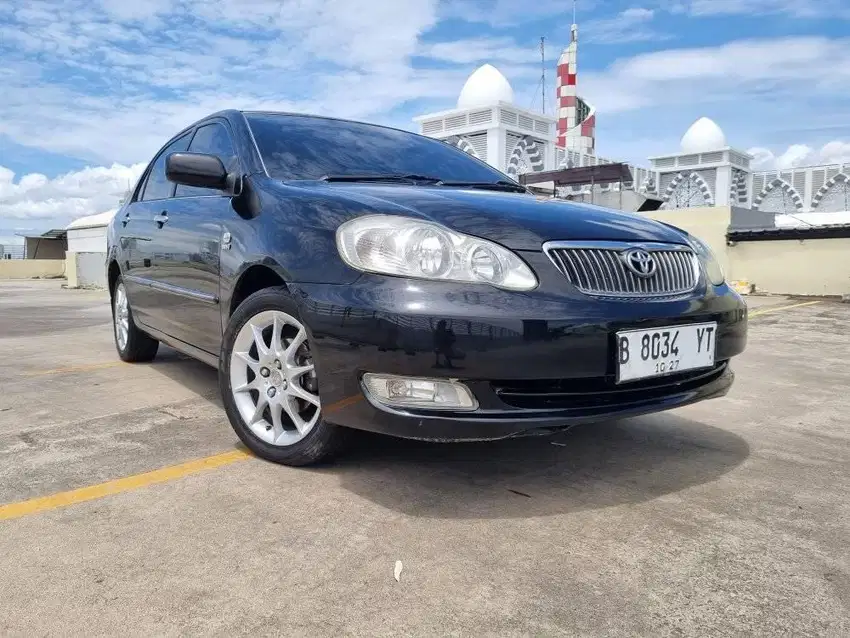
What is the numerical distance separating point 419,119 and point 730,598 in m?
49.1

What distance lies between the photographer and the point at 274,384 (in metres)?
2.49

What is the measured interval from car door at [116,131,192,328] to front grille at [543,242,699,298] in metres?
2.49

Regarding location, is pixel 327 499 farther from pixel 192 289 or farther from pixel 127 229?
pixel 127 229

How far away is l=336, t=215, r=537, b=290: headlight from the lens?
205cm

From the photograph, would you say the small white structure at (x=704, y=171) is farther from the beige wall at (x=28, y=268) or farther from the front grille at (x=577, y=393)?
the front grille at (x=577, y=393)

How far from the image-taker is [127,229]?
14.3 ft

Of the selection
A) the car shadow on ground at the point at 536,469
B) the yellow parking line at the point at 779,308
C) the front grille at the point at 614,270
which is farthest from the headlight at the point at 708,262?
the yellow parking line at the point at 779,308

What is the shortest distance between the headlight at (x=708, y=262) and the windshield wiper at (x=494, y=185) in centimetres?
89

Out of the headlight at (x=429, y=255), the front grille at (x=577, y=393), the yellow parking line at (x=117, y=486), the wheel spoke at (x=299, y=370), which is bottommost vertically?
the yellow parking line at (x=117, y=486)

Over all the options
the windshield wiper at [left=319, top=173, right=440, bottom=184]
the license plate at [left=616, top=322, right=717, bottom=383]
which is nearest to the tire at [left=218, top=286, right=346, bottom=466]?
the windshield wiper at [left=319, top=173, right=440, bottom=184]

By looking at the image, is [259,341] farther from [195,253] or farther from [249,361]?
[195,253]

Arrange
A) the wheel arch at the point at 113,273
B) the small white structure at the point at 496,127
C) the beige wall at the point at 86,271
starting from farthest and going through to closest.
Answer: the small white structure at the point at 496,127 < the beige wall at the point at 86,271 < the wheel arch at the point at 113,273

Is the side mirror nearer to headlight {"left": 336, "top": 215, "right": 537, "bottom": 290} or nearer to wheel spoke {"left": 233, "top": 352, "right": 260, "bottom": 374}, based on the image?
wheel spoke {"left": 233, "top": 352, "right": 260, "bottom": 374}

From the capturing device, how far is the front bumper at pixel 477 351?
1972 mm
